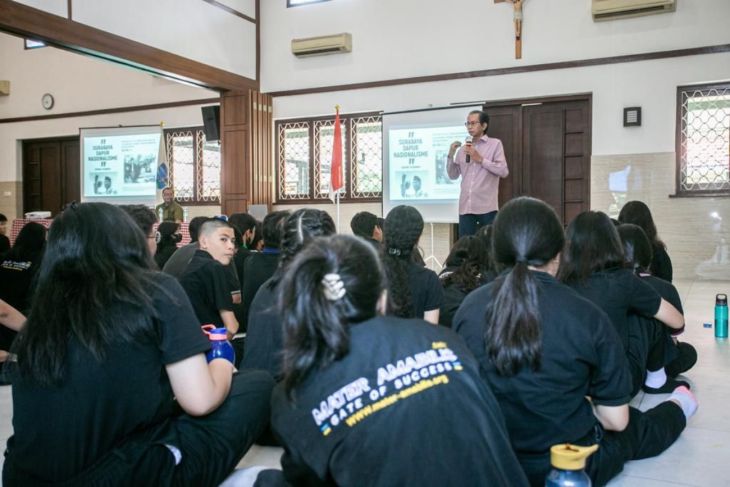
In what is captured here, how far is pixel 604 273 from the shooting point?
221 centimetres

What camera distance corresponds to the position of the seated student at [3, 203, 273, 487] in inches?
53.4

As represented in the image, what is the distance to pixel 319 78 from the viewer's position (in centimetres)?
812

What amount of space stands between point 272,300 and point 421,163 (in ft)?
18.1

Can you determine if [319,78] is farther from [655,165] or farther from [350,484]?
[350,484]

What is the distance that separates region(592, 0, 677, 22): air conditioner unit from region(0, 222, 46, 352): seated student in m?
5.72

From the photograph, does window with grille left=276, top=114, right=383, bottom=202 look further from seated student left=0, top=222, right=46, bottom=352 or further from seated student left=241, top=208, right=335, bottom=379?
seated student left=241, top=208, right=335, bottom=379

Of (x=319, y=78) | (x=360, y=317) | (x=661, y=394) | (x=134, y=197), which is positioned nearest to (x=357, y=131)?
(x=319, y=78)

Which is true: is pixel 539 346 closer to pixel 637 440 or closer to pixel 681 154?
pixel 637 440

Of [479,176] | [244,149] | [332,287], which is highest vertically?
[244,149]

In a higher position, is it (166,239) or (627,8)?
(627,8)

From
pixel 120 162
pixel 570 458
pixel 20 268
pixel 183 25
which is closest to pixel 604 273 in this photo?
pixel 570 458

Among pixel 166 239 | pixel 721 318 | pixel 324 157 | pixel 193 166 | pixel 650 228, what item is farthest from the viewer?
pixel 193 166

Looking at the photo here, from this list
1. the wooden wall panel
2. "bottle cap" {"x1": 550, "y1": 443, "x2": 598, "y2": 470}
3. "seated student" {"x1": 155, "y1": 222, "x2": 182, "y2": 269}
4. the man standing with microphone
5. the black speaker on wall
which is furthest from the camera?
the black speaker on wall

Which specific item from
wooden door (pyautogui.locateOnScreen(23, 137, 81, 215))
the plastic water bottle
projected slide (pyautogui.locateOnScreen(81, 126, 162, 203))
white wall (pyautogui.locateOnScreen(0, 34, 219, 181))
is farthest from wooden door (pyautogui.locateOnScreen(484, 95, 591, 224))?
wooden door (pyautogui.locateOnScreen(23, 137, 81, 215))
